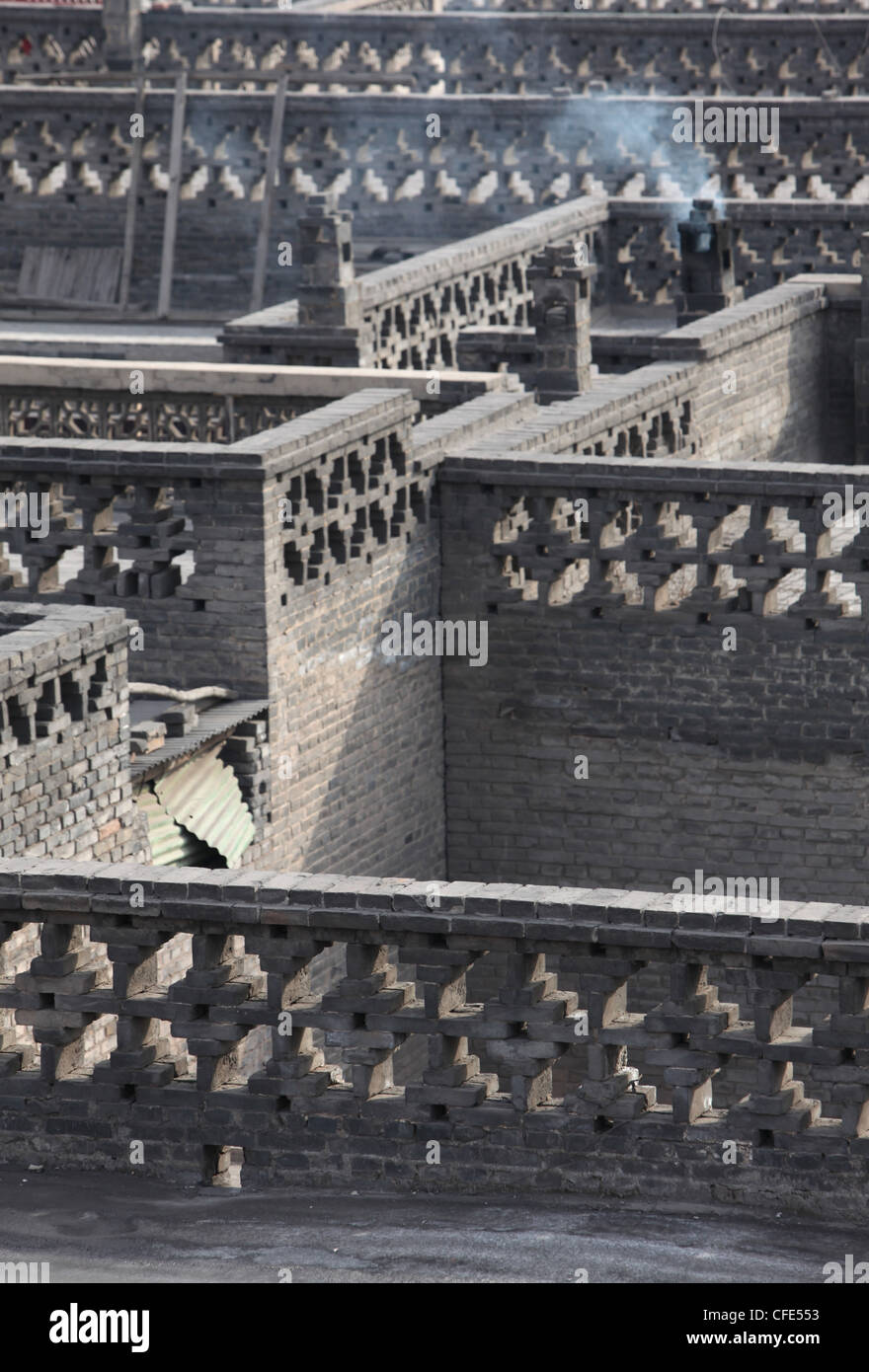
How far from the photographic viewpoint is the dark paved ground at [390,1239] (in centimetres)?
1061

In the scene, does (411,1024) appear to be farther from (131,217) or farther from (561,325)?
(131,217)

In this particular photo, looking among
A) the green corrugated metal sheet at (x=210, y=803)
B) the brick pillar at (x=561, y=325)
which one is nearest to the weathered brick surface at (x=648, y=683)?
the brick pillar at (x=561, y=325)

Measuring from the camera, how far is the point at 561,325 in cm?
2378

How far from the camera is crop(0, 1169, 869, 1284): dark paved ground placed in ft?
34.8

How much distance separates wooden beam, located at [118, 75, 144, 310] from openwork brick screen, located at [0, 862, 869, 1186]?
2391 centimetres

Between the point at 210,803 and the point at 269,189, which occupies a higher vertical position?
the point at 269,189

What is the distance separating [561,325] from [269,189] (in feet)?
40.0

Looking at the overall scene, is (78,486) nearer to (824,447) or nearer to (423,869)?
(423,869)

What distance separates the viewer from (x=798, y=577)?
22.0 meters

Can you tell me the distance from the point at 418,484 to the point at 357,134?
51.9 feet

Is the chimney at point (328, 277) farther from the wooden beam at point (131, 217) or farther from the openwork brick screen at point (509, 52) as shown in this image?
the openwork brick screen at point (509, 52)

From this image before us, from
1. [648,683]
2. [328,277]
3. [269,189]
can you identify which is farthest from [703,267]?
[269,189]

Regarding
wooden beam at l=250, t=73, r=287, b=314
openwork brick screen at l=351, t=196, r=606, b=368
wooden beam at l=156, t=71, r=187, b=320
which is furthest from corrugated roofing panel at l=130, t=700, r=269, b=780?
wooden beam at l=156, t=71, r=187, b=320

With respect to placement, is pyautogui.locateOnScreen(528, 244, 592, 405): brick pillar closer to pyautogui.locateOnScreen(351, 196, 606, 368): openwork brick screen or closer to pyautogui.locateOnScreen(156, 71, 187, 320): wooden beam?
pyautogui.locateOnScreen(351, 196, 606, 368): openwork brick screen
